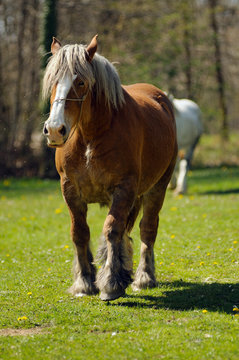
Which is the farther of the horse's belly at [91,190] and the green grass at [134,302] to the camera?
the horse's belly at [91,190]

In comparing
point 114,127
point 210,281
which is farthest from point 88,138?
point 210,281

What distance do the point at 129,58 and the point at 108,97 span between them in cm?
1759

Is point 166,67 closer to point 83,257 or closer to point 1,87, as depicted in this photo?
point 1,87

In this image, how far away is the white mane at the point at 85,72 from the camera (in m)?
5.23

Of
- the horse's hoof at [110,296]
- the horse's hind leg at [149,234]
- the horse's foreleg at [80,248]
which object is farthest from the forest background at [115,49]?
the horse's hoof at [110,296]

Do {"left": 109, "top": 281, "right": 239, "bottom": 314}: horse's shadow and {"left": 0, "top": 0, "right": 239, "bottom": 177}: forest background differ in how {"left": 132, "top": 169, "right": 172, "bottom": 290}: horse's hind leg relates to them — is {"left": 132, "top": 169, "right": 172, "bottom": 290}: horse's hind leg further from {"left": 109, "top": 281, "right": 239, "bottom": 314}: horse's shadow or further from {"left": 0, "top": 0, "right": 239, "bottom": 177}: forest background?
{"left": 0, "top": 0, "right": 239, "bottom": 177}: forest background

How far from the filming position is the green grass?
4375 millimetres

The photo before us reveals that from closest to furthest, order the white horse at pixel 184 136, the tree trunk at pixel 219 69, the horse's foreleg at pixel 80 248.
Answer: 1. the horse's foreleg at pixel 80 248
2. the white horse at pixel 184 136
3. the tree trunk at pixel 219 69

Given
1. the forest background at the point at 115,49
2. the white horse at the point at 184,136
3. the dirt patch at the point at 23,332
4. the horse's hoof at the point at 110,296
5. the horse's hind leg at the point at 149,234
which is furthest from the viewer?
the forest background at the point at 115,49

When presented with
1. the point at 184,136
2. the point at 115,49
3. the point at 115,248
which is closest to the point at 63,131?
the point at 115,248

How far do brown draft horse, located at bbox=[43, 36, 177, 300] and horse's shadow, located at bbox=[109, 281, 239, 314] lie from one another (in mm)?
279

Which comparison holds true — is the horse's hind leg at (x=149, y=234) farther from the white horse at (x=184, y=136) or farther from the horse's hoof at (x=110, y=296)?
the white horse at (x=184, y=136)

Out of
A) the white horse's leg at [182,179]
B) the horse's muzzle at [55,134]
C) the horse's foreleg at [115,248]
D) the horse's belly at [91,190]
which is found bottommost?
the white horse's leg at [182,179]

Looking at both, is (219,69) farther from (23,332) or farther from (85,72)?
(23,332)
